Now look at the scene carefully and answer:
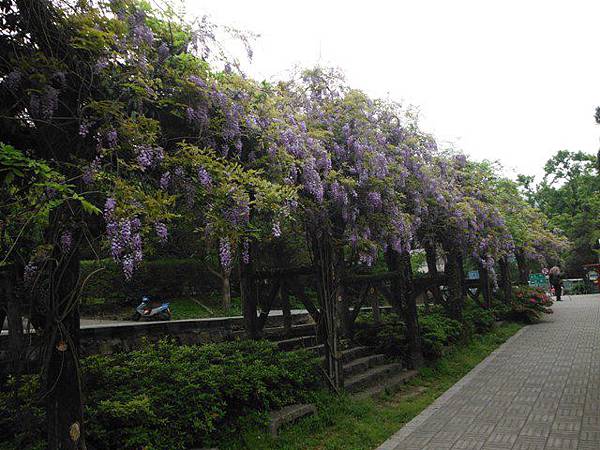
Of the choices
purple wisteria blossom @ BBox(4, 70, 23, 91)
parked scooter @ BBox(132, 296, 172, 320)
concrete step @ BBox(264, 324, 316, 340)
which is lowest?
concrete step @ BBox(264, 324, 316, 340)

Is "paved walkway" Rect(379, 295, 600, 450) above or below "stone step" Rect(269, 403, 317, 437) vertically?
below

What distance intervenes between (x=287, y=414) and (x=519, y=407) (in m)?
3.07

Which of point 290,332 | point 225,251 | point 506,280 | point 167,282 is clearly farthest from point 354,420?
point 167,282

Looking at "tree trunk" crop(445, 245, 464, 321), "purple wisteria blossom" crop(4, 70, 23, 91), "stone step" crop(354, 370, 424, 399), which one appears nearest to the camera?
"purple wisteria blossom" crop(4, 70, 23, 91)

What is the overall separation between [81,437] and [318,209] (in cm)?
385

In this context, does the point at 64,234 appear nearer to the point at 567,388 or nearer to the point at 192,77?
the point at 192,77

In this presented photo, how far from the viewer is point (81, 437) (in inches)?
143

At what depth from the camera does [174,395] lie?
4.68 m

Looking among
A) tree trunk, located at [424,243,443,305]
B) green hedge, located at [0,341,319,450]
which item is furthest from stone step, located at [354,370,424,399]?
tree trunk, located at [424,243,443,305]

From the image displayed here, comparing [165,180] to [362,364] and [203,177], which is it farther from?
[362,364]

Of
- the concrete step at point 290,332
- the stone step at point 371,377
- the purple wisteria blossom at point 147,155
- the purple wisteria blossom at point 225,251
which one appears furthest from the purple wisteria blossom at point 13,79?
the concrete step at point 290,332

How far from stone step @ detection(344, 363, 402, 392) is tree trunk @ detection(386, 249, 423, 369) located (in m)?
0.47

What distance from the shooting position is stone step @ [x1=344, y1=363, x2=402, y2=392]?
7.38 metres

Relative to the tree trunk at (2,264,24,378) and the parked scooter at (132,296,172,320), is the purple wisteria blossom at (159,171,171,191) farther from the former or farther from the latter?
the parked scooter at (132,296,172,320)
